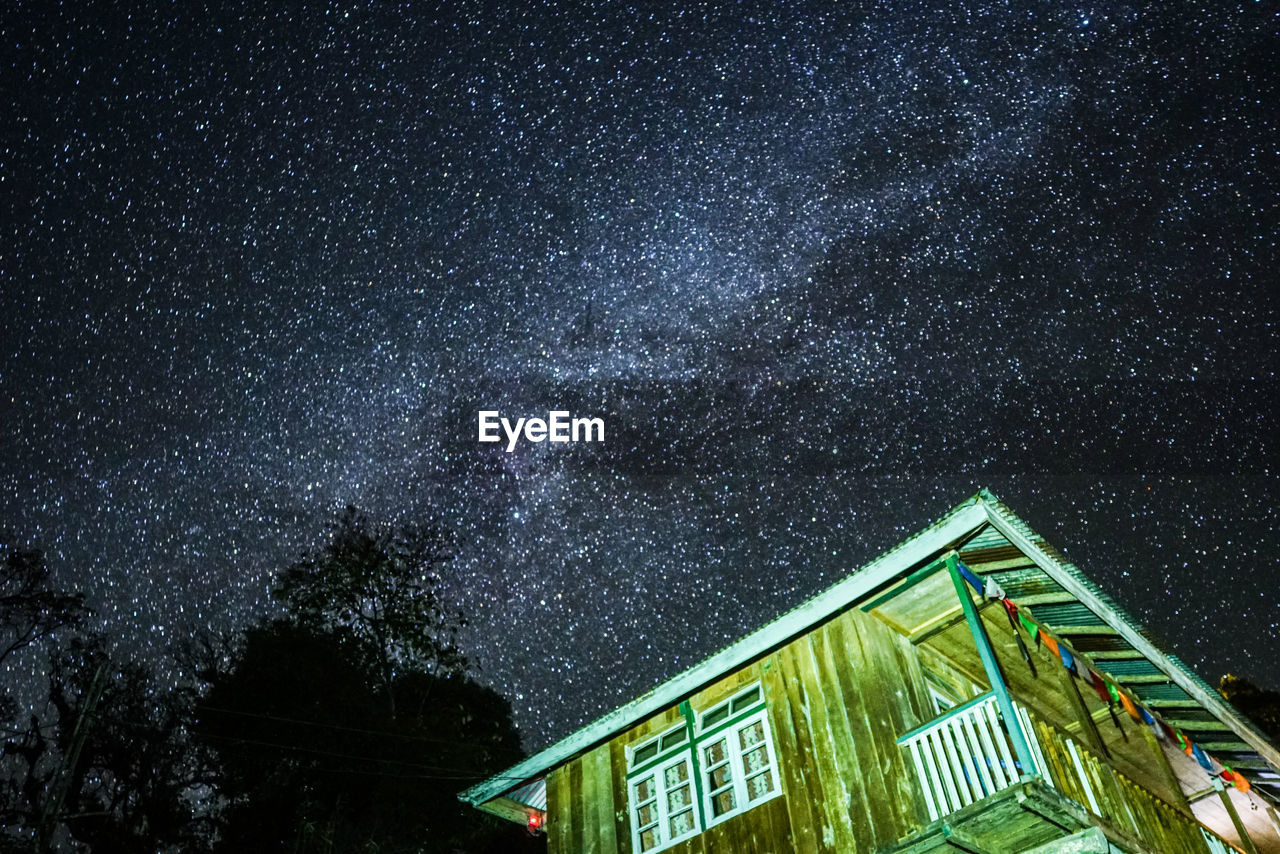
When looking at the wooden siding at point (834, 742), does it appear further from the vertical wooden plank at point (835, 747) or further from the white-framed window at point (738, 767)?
the white-framed window at point (738, 767)

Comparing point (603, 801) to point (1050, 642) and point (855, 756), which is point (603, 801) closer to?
point (855, 756)

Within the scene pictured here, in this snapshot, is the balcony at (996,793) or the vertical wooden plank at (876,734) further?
the vertical wooden plank at (876,734)

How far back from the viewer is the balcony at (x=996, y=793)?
8430mm

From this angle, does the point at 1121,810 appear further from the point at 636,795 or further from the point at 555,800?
the point at 555,800

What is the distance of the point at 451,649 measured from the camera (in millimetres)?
32281

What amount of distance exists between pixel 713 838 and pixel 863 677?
9.95ft

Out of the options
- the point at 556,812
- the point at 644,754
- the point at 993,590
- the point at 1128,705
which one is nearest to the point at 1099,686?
the point at 1128,705

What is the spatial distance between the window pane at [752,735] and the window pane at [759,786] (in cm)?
45

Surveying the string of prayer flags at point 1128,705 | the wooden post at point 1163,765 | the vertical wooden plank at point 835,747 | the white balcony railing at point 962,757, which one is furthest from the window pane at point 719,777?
the wooden post at point 1163,765

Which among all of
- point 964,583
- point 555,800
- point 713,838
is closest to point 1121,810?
point 964,583

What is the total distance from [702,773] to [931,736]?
3751mm

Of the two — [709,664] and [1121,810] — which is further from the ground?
[709,664]

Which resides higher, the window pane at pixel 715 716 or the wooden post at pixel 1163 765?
the window pane at pixel 715 716

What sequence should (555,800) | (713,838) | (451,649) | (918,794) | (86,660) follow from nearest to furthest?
(918,794), (713,838), (555,800), (86,660), (451,649)
